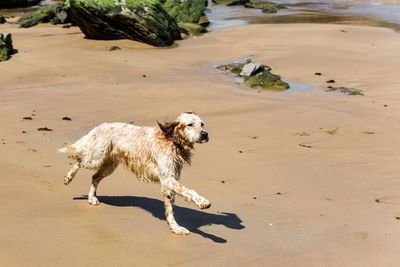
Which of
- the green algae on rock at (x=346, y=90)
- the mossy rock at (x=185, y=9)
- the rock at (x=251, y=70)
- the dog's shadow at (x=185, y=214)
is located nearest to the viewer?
the dog's shadow at (x=185, y=214)

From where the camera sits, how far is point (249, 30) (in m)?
27.1

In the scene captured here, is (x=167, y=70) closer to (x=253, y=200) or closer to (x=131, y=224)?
(x=253, y=200)

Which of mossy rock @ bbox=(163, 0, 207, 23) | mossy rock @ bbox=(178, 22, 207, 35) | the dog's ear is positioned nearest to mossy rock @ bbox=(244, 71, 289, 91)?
the dog's ear

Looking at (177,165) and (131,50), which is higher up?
(177,165)

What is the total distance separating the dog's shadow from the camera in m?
7.41

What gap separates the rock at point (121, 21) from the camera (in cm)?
2312

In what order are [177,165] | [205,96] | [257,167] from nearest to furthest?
[177,165]
[257,167]
[205,96]

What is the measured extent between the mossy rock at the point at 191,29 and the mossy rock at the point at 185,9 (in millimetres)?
1457

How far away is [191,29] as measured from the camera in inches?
1075

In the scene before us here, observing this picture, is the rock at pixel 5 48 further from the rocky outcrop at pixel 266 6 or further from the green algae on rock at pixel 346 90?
the rocky outcrop at pixel 266 6

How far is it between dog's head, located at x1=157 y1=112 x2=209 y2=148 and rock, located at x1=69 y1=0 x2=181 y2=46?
54.2 ft

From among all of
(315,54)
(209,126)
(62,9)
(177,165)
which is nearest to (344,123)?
(209,126)

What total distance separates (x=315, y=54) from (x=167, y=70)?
210 inches

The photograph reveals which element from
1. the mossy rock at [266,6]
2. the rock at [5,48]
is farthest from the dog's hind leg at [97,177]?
the mossy rock at [266,6]
